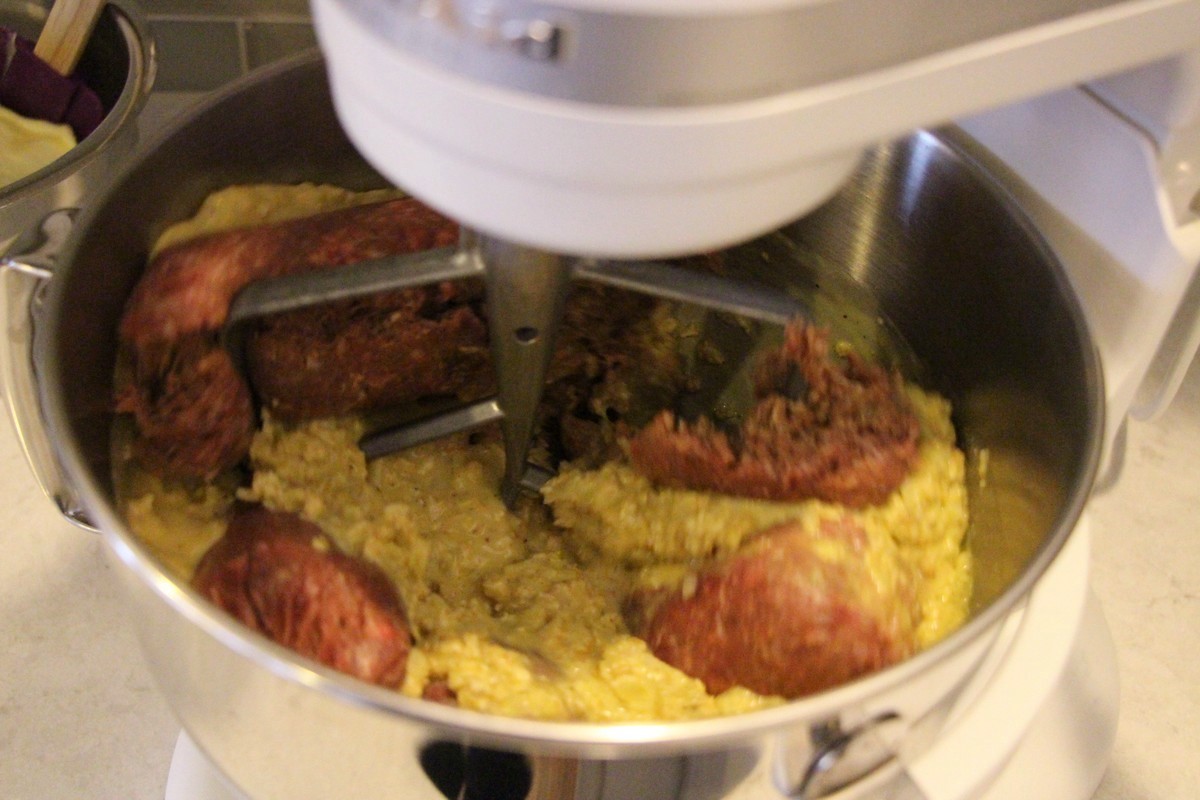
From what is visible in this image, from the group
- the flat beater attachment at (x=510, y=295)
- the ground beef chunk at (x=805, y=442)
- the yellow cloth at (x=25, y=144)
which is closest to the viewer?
the flat beater attachment at (x=510, y=295)

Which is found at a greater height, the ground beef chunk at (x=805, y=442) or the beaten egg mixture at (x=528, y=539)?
the ground beef chunk at (x=805, y=442)

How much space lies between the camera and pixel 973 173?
0.65 meters

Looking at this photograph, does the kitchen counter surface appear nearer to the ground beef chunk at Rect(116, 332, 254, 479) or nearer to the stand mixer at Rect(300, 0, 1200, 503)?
the ground beef chunk at Rect(116, 332, 254, 479)

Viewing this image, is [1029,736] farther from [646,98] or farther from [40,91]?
[40,91]

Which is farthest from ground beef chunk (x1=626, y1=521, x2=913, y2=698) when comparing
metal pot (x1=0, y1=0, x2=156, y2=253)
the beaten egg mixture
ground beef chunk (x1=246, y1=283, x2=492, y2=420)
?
metal pot (x1=0, y1=0, x2=156, y2=253)

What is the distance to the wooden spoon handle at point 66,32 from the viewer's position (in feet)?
→ 3.07

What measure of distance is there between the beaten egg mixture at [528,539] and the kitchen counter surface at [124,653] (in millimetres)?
127

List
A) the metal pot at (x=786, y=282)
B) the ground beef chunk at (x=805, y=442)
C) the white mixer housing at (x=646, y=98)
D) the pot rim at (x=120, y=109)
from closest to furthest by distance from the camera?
the white mixer housing at (x=646, y=98) < the metal pot at (x=786, y=282) < the ground beef chunk at (x=805, y=442) < the pot rim at (x=120, y=109)

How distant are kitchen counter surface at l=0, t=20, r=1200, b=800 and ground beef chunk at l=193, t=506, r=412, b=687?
0.41ft

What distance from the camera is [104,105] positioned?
0.99 metres

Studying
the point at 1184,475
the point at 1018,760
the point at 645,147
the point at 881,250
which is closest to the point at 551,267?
the point at 645,147

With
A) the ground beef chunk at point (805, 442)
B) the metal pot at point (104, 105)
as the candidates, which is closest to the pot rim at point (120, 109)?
the metal pot at point (104, 105)

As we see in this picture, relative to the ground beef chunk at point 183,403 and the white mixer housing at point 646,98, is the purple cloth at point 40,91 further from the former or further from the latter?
the white mixer housing at point 646,98

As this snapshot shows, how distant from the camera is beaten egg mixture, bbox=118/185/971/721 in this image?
59cm
